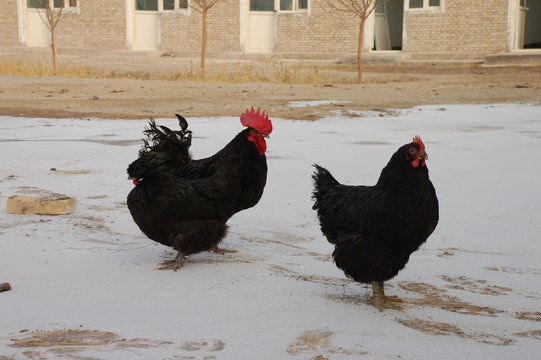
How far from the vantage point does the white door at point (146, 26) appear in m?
35.9

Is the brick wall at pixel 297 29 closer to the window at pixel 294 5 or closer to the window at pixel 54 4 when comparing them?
the window at pixel 294 5

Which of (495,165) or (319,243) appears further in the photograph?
(495,165)

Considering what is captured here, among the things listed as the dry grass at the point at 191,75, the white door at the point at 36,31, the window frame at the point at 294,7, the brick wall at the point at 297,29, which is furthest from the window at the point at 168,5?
the dry grass at the point at 191,75

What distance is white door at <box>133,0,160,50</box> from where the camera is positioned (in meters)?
35.9

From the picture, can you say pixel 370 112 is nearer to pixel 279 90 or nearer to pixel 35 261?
pixel 279 90

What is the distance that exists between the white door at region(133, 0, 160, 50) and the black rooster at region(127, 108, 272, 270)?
1252 inches

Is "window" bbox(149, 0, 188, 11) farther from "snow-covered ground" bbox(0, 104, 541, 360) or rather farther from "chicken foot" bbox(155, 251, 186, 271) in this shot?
"chicken foot" bbox(155, 251, 186, 271)

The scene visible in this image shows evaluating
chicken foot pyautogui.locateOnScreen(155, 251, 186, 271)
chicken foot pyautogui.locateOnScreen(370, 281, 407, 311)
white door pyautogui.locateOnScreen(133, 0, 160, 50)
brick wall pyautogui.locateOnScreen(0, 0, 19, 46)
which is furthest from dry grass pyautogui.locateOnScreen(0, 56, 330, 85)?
chicken foot pyautogui.locateOnScreen(370, 281, 407, 311)

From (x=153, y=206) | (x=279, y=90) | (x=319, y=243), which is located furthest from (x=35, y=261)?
(x=279, y=90)

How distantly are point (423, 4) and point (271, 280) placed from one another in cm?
2762

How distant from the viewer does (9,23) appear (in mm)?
38000

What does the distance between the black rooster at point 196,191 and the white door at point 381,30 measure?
28.2 m

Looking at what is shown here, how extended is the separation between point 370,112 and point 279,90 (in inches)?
228

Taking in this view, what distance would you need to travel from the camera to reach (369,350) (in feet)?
11.0
